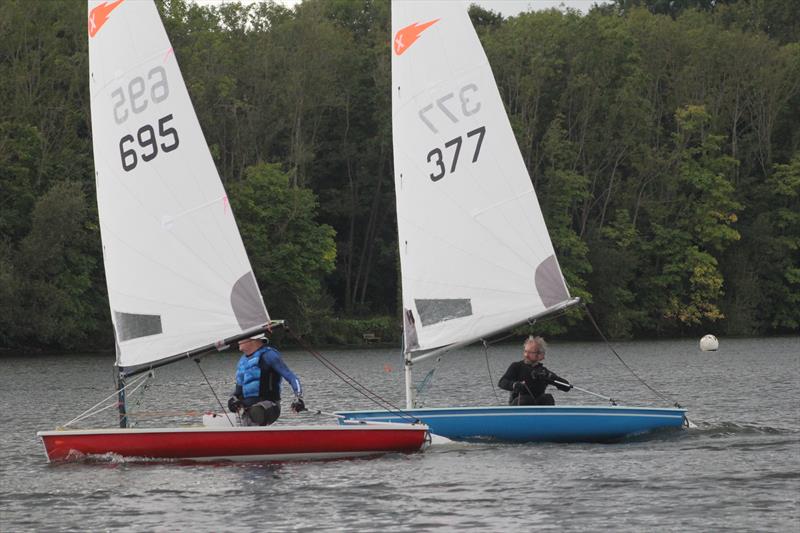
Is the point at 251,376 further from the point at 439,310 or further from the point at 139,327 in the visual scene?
the point at 439,310

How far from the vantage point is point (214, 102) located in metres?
59.4

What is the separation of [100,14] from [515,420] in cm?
728

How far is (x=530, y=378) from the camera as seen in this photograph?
19.8m

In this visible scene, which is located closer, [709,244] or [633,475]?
[633,475]

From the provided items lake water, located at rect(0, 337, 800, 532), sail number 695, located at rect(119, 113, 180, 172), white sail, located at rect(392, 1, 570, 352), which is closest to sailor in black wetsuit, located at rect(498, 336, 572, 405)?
lake water, located at rect(0, 337, 800, 532)

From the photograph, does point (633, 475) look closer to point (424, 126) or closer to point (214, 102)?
point (424, 126)

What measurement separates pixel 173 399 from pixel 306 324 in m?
26.4

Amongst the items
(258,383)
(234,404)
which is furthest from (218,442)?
(258,383)

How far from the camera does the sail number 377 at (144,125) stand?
58.5ft

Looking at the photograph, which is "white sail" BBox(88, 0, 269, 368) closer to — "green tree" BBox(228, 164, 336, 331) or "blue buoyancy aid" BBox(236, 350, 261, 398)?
"blue buoyancy aid" BBox(236, 350, 261, 398)

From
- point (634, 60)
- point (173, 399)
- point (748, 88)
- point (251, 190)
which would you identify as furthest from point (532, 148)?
point (173, 399)

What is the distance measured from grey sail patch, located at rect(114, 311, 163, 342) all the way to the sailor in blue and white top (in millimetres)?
1046

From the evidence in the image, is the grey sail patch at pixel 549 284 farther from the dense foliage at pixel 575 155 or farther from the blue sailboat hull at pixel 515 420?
the dense foliage at pixel 575 155

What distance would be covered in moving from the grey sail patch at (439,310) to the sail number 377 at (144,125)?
436 centimetres
